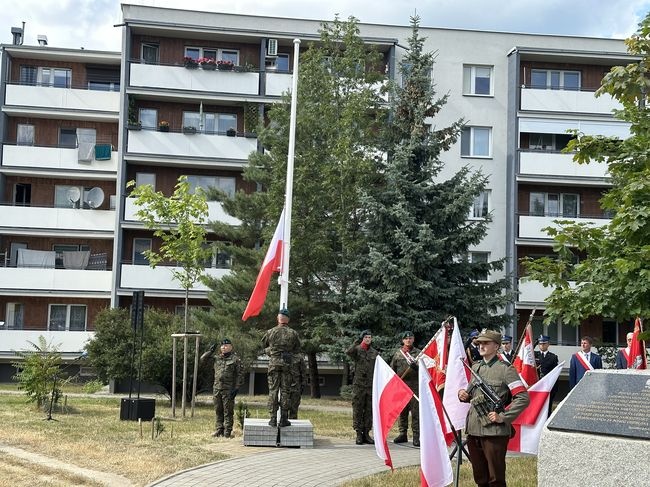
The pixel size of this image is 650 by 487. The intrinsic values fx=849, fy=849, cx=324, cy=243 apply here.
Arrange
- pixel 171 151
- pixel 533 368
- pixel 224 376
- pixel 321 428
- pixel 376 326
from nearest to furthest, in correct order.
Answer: pixel 533 368 < pixel 224 376 < pixel 321 428 < pixel 376 326 < pixel 171 151

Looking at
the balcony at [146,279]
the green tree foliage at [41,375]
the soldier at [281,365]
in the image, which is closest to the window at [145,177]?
the balcony at [146,279]

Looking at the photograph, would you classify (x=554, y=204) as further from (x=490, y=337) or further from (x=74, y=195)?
(x=490, y=337)

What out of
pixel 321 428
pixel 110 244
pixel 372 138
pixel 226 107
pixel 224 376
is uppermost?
pixel 226 107

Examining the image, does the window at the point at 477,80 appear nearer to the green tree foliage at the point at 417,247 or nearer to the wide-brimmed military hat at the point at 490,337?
the green tree foliage at the point at 417,247

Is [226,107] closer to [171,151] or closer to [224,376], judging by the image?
[171,151]

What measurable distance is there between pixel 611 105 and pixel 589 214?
479 cm

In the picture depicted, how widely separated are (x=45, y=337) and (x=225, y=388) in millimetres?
21558

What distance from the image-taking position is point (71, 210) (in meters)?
35.5

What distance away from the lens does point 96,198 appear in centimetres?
3578

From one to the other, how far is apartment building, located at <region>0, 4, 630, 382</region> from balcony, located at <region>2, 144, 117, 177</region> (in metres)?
0.06

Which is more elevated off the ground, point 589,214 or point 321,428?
point 589,214

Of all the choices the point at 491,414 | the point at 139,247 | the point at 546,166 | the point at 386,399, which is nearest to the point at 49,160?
the point at 139,247

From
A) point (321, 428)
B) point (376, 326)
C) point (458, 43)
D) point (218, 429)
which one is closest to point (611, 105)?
point (458, 43)

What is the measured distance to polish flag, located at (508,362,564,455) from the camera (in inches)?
408
